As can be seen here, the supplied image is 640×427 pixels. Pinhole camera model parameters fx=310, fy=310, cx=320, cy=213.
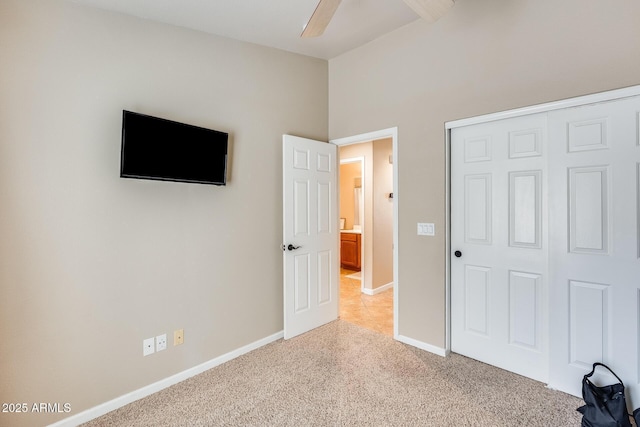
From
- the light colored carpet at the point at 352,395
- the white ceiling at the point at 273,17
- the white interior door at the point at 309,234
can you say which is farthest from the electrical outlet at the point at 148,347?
the white ceiling at the point at 273,17

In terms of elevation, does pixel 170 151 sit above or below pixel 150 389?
above

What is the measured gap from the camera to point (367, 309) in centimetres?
390

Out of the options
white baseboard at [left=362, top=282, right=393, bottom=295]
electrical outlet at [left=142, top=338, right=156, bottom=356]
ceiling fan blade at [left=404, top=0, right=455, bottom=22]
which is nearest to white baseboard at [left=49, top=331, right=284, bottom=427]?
electrical outlet at [left=142, top=338, right=156, bottom=356]

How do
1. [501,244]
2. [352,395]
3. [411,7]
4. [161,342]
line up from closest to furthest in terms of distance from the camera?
[411,7] → [352,395] → [161,342] → [501,244]

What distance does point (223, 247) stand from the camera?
2.62m

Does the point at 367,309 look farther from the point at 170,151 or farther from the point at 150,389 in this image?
the point at 170,151

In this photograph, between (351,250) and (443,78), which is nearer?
(443,78)

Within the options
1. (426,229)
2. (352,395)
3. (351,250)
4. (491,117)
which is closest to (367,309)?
(426,229)

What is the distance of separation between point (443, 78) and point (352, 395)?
2.55 metres

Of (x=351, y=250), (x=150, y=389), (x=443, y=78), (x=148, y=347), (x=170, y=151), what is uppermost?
(x=443, y=78)

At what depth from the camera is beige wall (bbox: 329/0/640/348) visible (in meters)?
1.94

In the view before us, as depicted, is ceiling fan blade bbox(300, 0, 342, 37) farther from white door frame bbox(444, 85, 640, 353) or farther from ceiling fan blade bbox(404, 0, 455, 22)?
white door frame bbox(444, 85, 640, 353)

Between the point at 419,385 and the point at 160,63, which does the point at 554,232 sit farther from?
the point at 160,63

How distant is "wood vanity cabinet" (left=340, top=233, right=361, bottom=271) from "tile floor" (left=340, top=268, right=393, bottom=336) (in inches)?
37.8
